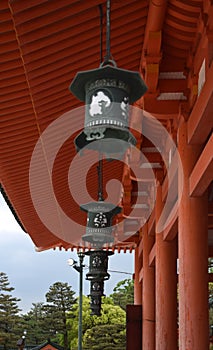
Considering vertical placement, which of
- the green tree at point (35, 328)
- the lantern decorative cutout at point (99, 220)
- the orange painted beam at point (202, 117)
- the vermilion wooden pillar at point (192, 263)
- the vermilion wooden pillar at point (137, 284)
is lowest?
the vermilion wooden pillar at point (192, 263)

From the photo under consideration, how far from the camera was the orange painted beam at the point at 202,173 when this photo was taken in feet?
17.0

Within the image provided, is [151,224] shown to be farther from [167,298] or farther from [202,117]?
[202,117]

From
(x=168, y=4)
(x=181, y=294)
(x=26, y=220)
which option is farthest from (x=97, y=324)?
(x=168, y=4)

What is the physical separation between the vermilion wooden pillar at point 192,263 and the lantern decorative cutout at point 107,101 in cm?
277

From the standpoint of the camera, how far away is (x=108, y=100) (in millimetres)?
3254

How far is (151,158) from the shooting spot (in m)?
7.77

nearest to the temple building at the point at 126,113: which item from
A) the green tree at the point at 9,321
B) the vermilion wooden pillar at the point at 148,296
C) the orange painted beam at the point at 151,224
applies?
the orange painted beam at the point at 151,224

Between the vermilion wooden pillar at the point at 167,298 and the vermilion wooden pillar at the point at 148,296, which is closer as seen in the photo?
the vermilion wooden pillar at the point at 167,298

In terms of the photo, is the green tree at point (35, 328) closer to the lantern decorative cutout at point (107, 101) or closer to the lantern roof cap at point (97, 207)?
the lantern roof cap at point (97, 207)

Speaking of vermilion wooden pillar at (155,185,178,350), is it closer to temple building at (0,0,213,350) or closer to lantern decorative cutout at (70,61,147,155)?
temple building at (0,0,213,350)

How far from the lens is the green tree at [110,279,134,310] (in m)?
43.6

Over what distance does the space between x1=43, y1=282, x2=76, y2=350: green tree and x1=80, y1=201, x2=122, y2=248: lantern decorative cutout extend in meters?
34.2

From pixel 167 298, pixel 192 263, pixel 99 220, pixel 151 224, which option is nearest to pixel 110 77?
pixel 192 263

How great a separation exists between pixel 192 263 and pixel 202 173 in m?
0.96
